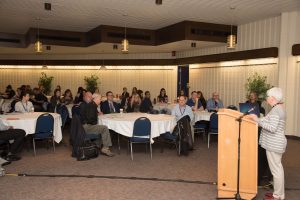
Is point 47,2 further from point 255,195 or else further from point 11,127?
point 255,195

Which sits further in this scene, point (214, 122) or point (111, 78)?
point (111, 78)

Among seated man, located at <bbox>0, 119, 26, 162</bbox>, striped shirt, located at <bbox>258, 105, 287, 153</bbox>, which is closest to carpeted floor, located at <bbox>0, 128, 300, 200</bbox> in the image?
seated man, located at <bbox>0, 119, 26, 162</bbox>

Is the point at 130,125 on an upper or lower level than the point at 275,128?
lower

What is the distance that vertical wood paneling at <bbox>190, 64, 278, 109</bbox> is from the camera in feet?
34.0

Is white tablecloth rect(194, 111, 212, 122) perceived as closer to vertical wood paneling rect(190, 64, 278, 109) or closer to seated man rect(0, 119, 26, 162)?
vertical wood paneling rect(190, 64, 278, 109)

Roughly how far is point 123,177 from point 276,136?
108 inches

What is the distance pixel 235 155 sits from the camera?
4398mm

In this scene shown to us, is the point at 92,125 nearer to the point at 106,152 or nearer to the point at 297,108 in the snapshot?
the point at 106,152

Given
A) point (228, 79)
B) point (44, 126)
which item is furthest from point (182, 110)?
point (228, 79)

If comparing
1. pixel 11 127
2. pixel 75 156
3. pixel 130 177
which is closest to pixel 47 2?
pixel 11 127

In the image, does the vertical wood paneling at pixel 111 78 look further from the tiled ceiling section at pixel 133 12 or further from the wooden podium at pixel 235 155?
the wooden podium at pixel 235 155

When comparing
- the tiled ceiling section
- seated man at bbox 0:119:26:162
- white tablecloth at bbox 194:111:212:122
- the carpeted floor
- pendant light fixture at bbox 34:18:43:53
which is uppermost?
the tiled ceiling section

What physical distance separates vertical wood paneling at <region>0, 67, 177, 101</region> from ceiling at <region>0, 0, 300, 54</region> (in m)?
5.00

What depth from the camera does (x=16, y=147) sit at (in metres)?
6.88
